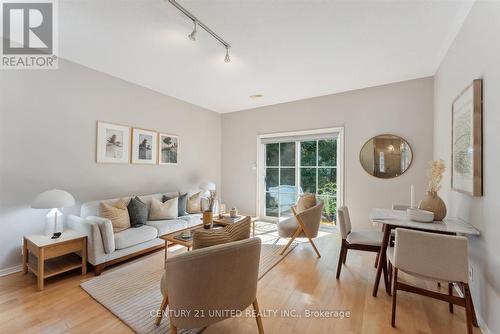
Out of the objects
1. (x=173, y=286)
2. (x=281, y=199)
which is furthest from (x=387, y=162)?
(x=173, y=286)

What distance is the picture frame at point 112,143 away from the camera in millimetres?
3178

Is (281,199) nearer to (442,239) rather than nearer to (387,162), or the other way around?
→ (387,162)

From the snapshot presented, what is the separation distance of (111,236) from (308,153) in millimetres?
3666

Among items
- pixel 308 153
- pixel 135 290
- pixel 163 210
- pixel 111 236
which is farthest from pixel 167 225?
pixel 308 153

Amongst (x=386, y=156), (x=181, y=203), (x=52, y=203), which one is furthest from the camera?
(x=181, y=203)

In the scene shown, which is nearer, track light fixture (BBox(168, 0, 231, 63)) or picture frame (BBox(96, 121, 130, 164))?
track light fixture (BBox(168, 0, 231, 63))

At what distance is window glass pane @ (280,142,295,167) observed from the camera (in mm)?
4625

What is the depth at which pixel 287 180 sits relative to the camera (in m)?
4.72

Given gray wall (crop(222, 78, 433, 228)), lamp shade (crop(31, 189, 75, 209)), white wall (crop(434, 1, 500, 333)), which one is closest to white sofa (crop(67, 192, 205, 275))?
lamp shade (crop(31, 189, 75, 209))

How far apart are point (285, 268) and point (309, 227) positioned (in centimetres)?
69

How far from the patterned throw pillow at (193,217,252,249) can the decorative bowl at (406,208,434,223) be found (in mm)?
1611

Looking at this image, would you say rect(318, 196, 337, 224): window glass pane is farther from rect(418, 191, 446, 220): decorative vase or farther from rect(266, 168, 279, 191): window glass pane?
rect(418, 191, 446, 220): decorative vase

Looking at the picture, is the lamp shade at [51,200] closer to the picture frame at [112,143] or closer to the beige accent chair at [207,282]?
the picture frame at [112,143]

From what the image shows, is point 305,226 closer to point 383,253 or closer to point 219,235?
point 383,253
